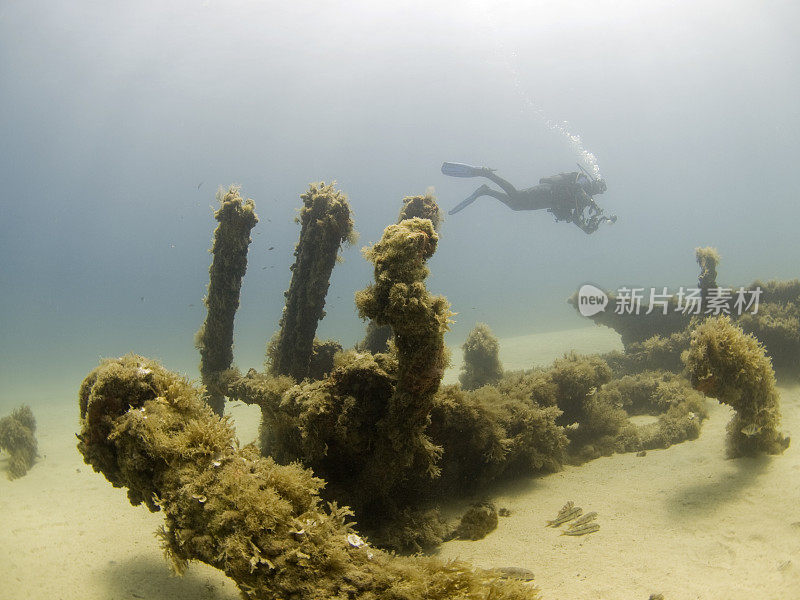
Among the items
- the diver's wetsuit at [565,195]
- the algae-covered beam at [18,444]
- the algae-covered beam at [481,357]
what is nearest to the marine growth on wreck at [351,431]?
the algae-covered beam at [481,357]

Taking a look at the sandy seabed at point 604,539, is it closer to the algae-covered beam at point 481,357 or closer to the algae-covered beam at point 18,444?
the algae-covered beam at point 18,444

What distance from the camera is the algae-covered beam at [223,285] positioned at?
743 cm

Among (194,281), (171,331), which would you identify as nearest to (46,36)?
(171,331)

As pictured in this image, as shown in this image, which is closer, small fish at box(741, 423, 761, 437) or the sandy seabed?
the sandy seabed

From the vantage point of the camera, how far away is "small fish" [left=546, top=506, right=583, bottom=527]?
178 inches

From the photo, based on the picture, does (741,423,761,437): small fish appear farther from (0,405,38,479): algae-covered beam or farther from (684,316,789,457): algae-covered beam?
(0,405,38,479): algae-covered beam

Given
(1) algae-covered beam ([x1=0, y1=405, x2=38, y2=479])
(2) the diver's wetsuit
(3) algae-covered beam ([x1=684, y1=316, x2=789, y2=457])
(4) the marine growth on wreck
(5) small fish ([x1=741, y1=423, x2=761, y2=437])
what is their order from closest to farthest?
(4) the marine growth on wreck < (3) algae-covered beam ([x1=684, y1=316, x2=789, y2=457]) < (5) small fish ([x1=741, y1=423, x2=761, y2=437]) < (1) algae-covered beam ([x1=0, y1=405, x2=38, y2=479]) < (2) the diver's wetsuit

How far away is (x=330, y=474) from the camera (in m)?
4.64

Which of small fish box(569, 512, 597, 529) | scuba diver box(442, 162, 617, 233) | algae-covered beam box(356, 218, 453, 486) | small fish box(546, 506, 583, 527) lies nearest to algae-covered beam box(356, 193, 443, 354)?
algae-covered beam box(356, 218, 453, 486)

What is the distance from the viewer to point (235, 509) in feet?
8.46

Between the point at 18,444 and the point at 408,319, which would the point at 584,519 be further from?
the point at 18,444

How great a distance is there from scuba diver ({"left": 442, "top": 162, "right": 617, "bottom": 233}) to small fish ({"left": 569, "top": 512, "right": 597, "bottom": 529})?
48.1ft

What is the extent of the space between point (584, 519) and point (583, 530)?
276 millimetres

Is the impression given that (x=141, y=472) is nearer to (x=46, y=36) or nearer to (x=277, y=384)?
(x=277, y=384)
